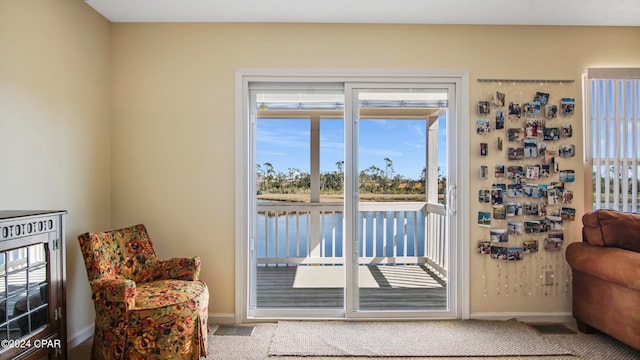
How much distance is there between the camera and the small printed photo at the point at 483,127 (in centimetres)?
318

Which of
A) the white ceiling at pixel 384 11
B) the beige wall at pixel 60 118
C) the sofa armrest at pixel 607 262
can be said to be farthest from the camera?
the white ceiling at pixel 384 11

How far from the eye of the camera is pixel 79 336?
9.16 ft

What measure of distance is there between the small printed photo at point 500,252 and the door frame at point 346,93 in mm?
218

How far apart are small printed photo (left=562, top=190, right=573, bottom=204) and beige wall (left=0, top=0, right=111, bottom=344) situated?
377 centimetres

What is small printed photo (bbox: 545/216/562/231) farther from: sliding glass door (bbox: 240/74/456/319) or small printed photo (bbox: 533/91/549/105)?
small printed photo (bbox: 533/91/549/105)

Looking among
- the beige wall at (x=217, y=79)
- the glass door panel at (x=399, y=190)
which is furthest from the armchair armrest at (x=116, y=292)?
the glass door panel at (x=399, y=190)

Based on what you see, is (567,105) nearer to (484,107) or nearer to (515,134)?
(515,134)

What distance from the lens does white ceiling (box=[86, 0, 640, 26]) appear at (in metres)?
2.83

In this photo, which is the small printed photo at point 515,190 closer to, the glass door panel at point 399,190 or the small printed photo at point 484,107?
the glass door panel at point 399,190

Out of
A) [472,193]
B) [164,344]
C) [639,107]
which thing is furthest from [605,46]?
[164,344]

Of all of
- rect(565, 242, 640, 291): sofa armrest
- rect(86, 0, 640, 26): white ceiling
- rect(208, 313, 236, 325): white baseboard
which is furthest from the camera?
rect(208, 313, 236, 325): white baseboard

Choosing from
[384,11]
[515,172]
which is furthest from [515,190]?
[384,11]

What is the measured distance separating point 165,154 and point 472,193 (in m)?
2.57

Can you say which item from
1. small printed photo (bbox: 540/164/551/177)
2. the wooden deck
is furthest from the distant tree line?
small printed photo (bbox: 540/164/551/177)
